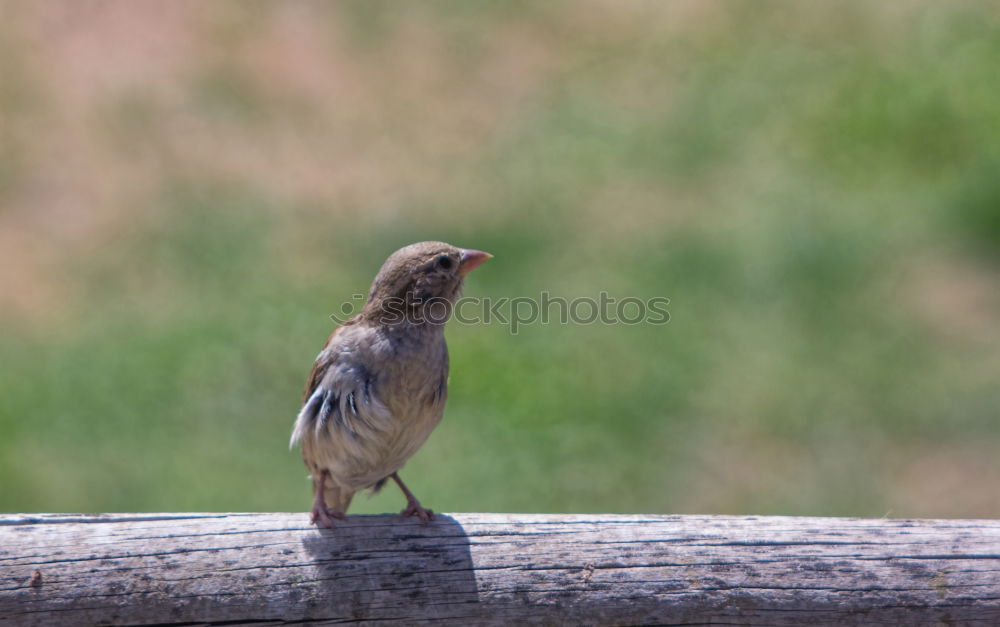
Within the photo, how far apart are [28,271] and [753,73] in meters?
7.14

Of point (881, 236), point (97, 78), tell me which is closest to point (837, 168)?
point (881, 236)

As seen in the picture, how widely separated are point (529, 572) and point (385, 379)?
1077mm

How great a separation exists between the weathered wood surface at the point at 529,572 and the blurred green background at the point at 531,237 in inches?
150

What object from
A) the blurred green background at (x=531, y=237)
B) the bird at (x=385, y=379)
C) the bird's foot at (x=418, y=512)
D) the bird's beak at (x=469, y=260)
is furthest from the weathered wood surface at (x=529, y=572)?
the blurred green background at (x=531, y=237)

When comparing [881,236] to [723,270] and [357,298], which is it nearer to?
[723,270]

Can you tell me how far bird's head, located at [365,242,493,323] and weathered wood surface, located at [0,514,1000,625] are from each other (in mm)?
1164

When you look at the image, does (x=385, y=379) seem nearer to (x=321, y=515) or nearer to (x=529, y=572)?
(x=321, y=515)

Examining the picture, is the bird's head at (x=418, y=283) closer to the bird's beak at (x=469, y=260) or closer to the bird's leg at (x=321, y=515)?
the bird's beak at (x=469, y=260)

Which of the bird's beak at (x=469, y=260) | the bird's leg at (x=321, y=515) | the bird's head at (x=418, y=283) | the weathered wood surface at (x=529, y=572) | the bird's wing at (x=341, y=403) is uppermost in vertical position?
the bird's beak at (x=469, y=260)

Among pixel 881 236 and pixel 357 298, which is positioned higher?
pixel 881 236

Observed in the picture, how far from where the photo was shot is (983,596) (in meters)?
3.40

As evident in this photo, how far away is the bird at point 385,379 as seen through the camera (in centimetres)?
423

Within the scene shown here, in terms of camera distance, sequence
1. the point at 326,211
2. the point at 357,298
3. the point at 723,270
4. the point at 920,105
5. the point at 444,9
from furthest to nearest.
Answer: the point at 444,9 → the point at 920,105 → the point at 326,211 → the point at 723,270 → the point at 357,298

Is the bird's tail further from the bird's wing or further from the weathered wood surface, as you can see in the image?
the weathered wood surface
